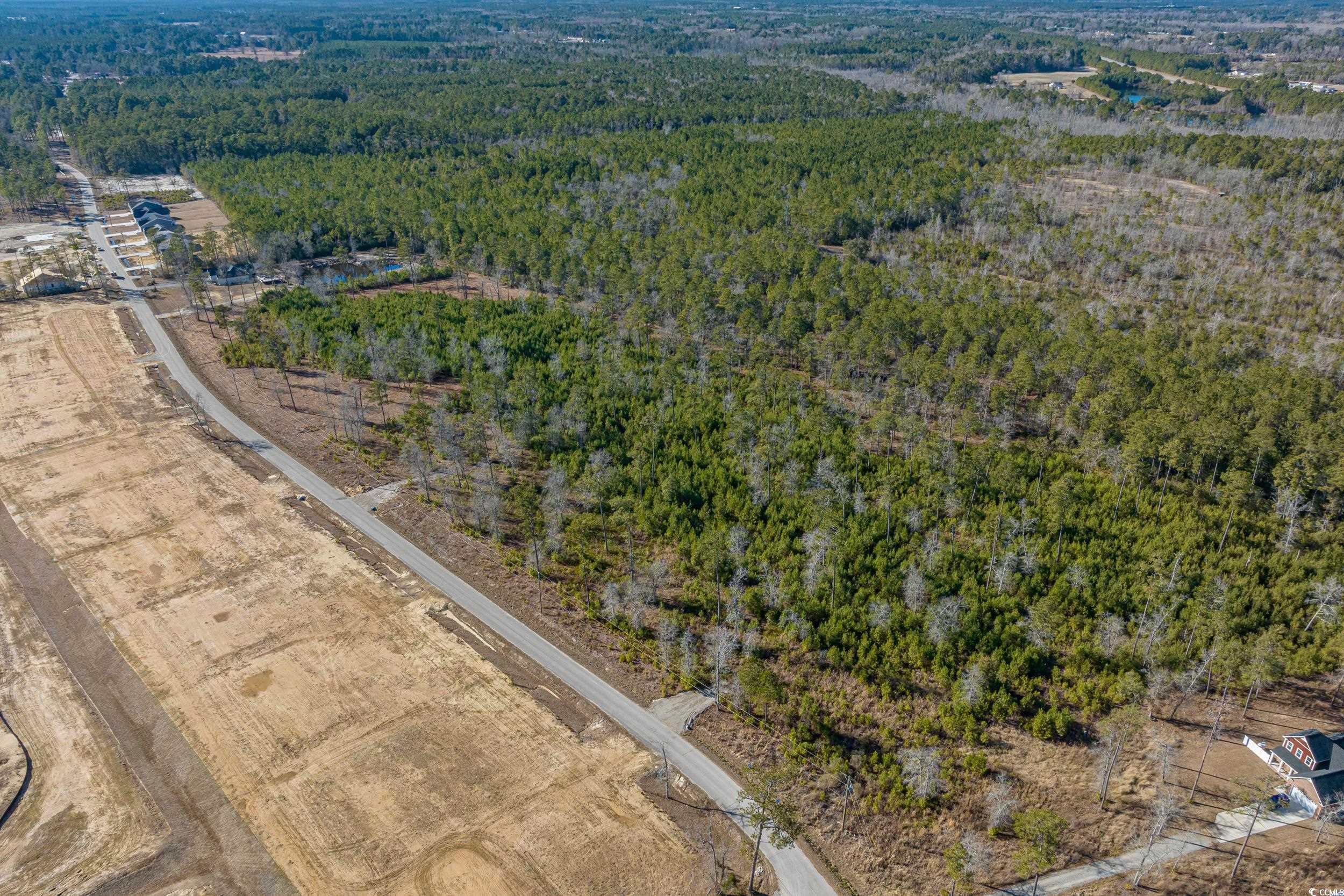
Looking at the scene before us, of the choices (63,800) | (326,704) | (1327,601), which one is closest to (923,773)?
(1327,601)

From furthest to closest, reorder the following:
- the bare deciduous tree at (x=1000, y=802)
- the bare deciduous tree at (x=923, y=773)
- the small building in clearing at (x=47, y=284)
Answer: the small building in clearing at (x=47, y=284)
the bare deciduous tree at (x=923, y=773)
the bare deciduous tree at (x=1000, y=802)

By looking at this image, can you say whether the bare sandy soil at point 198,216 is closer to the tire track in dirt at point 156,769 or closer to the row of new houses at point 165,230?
the row of new houses at point 165,230

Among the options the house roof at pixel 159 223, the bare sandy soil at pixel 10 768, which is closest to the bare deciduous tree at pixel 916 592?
the bare sandy soil at pixel 10 768

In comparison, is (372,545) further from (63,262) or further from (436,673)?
(63,262)

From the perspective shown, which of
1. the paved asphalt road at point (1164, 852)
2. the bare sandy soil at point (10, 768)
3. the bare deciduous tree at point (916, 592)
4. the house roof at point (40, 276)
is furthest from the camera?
the house roof at point (40, 276)

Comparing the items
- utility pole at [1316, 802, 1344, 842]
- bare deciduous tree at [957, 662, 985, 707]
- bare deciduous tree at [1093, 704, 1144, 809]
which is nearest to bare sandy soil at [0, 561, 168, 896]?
bare deciduous tree at [957, 662, 985, 707]

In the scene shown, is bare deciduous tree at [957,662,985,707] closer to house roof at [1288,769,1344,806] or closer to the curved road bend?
the curved road bend
